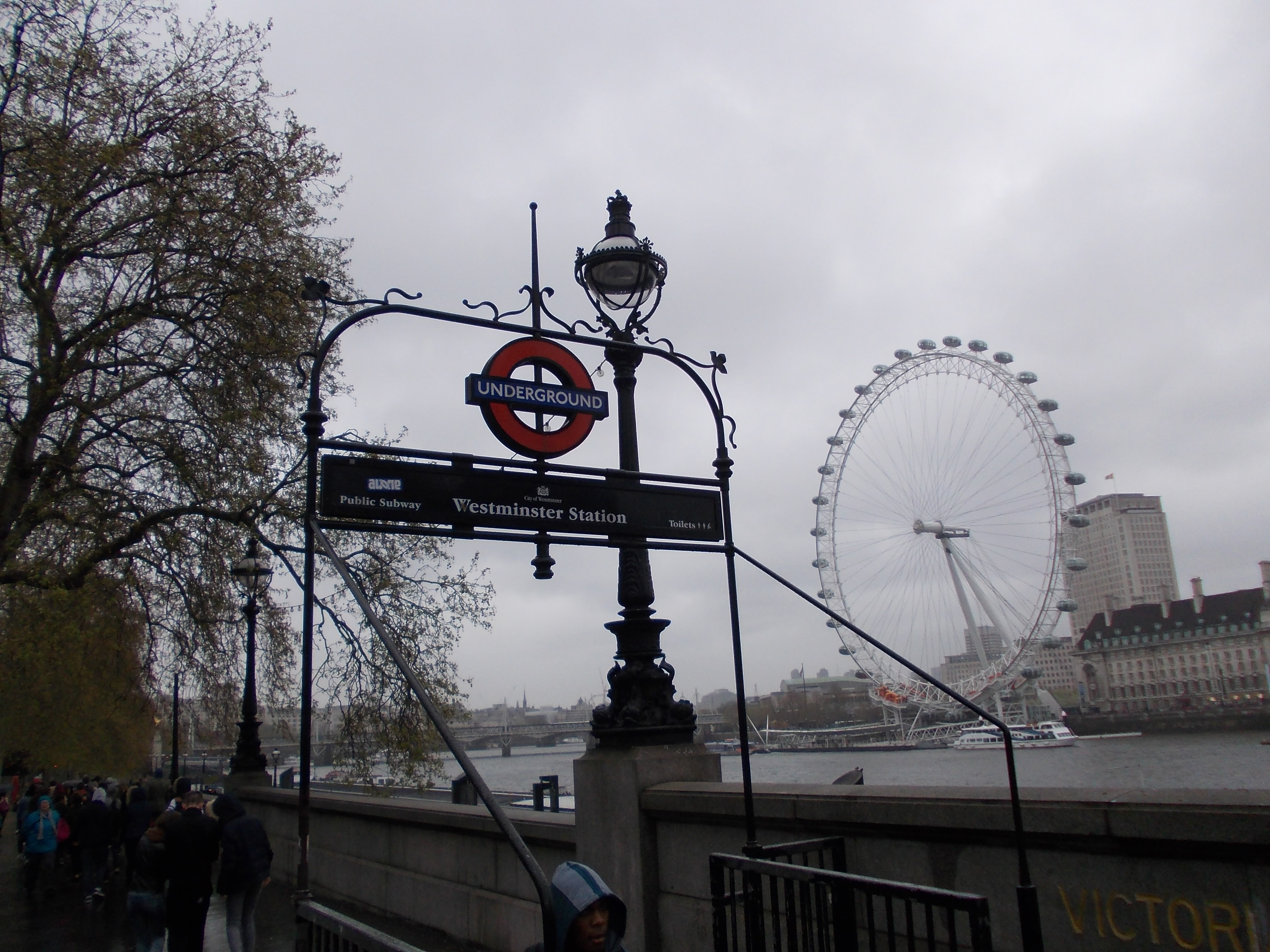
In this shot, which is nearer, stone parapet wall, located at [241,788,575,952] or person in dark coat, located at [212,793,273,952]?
stone parapet wall, located at [241,788,575,952]

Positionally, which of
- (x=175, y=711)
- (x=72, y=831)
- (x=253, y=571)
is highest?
(x=253, y=571)

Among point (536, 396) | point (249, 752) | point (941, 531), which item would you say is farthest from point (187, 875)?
point (941, 531)

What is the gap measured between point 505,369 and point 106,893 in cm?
1296

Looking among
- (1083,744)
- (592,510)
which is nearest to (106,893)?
(592,510)

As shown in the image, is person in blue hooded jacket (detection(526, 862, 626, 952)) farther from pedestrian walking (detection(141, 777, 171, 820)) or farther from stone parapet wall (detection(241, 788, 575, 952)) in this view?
pedestrian walking (detection(141, 777, 171, 820))

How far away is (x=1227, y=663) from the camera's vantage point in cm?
5978

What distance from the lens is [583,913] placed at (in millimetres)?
3008

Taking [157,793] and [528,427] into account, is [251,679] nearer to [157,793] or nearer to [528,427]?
[157,793]

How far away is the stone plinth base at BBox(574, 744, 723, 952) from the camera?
6102 millimetres

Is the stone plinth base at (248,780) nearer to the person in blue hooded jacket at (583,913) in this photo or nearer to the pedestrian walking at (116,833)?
the pedestrian walking at (116,833)

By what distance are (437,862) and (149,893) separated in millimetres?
2365

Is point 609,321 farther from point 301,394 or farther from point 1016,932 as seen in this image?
point 301,394

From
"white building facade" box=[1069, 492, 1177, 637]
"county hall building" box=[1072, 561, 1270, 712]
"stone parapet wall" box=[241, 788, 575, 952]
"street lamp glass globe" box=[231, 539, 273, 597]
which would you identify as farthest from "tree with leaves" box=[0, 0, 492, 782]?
"white building facade" box=[1069, 492, 1177, 637]

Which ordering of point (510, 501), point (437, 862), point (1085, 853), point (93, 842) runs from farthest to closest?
1. point (93, 842)
2. point (437, 862)
3. point (510, 501)
4. point (1085, 853)
